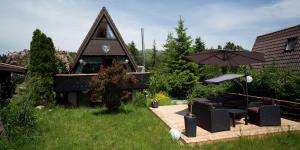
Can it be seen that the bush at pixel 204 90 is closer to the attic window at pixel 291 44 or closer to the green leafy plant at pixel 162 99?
Answer: the green leafy plant at pixel 162 99

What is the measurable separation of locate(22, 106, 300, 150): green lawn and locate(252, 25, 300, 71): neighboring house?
10.4 meters

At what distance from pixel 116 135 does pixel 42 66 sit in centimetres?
935

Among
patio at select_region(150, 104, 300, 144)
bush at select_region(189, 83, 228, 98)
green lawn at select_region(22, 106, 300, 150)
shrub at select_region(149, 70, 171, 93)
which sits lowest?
green lawn at select_region(22, 106, 300, 150)

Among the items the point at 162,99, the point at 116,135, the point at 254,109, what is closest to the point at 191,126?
the point at 116,135

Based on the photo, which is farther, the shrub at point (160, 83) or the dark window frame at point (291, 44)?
the shrub at point (160, 83)

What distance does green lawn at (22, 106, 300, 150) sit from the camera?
25.8 ft

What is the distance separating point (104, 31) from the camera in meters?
19.8

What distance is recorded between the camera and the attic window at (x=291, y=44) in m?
19.0

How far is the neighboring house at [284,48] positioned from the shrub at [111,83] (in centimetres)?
1054

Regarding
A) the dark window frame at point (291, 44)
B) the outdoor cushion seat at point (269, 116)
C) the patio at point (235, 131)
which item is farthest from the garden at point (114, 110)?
the dark window frame at point (291, 44)

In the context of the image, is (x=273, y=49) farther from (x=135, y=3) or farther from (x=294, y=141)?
(x=294, y=141)

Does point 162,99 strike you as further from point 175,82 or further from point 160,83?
point 175,82

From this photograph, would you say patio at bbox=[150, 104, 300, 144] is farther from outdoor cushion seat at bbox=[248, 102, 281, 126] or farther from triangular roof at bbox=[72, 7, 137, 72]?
triangular roof at bbox=[72, 7, 137, 72]

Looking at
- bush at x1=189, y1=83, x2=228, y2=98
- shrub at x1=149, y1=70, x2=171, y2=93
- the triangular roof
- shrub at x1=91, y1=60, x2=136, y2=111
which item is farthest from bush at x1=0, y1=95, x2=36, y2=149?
bush at x1=189, y1=83, x2=228, y2=98
